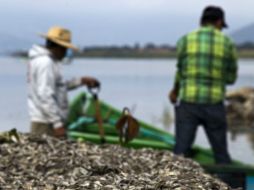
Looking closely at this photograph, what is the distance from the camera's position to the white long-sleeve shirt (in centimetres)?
1025

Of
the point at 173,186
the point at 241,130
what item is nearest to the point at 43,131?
the point at 173,186

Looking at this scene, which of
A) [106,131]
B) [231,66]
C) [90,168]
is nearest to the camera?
[90,168]

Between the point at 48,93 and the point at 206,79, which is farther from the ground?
the point at 206,79

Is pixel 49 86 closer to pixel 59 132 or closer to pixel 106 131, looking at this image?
pixel 59 132

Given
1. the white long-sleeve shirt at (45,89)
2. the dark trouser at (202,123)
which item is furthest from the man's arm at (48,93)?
the dark trouser at (202,123)

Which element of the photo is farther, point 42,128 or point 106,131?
point 106,131

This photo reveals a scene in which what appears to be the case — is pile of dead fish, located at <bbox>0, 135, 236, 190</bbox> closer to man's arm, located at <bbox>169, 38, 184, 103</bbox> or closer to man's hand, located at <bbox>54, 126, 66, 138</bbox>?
man's hand, located at <bbox>54, 126, 66, 138</bbox>

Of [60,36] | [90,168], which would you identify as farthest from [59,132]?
[90,168]

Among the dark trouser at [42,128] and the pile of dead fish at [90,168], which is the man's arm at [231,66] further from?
the dark trouser at [42,128]

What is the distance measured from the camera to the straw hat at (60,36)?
10.6 metres

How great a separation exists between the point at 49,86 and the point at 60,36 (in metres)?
0.77

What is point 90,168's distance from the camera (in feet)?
25.1

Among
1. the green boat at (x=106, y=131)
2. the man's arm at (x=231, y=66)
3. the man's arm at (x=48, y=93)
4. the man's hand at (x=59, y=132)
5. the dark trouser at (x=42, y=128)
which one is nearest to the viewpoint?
the man's arm at (x=48, y=93)

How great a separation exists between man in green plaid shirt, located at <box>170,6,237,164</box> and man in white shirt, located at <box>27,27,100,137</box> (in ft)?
4.57
